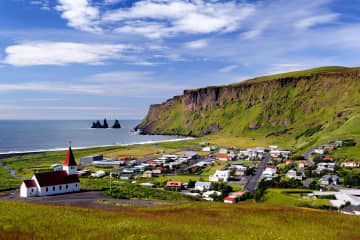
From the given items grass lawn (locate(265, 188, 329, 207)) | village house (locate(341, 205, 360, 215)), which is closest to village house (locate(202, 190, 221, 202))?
grass lawn (locate(265, 188, 329, 207))

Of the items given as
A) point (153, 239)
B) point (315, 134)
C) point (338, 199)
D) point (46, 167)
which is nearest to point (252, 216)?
point (153, 239)

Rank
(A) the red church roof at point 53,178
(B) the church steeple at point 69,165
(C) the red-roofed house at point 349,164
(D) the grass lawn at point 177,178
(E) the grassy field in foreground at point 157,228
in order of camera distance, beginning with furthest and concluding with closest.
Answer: (C) the red-roofed house at point 349,164
(D) the grass lawn at point 177,178
(B) the church steeple at point 69,165
(A) the red church roof at point 53,178
(E) the grassy field in foreground at point 157,228

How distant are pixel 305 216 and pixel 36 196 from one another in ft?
139

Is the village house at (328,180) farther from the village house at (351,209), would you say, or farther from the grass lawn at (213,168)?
the grass lawn at (213,168)

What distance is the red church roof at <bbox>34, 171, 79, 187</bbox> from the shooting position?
160 ft

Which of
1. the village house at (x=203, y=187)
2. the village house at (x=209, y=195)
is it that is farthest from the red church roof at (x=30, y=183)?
the village house at (x=203, y=187)

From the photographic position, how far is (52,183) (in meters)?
50.2

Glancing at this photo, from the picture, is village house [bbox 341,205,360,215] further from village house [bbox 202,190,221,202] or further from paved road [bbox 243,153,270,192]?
paved road [bbox 243,153,270,192]

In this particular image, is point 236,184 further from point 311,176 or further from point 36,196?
point 36,196

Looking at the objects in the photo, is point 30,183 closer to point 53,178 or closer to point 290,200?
point 53,178

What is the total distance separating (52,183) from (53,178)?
936 millimetres

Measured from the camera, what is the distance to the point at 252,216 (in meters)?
24.7

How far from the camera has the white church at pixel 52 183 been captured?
1874 inches

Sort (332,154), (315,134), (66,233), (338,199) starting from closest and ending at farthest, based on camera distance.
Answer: (66,233)
(338,199)
(332,154)
(315,134)
